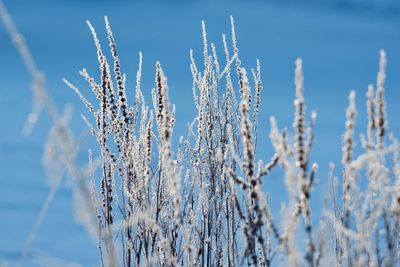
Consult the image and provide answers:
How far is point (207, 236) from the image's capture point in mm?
3338

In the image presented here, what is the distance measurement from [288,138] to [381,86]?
31cm

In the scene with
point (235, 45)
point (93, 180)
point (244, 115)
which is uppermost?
point (235, 45)

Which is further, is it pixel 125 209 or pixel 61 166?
pixel 125 209

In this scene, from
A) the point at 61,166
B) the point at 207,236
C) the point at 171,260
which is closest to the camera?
the point at 61,166

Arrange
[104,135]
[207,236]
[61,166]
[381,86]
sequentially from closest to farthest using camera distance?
[61,166] → [381,86] → [104,135] → [207,236]

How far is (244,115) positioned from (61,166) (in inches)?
20.6

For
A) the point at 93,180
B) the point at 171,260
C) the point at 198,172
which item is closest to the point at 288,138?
the point at 171,260

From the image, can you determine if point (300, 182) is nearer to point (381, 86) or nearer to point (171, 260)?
point (381, 86)

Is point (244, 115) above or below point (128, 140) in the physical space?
below

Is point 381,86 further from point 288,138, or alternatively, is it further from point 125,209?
point 125,209

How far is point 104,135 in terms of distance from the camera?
2.94 metres

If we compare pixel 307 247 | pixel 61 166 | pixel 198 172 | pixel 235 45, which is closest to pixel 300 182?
pixel 307 247

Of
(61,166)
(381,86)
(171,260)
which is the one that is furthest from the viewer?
(171,260)

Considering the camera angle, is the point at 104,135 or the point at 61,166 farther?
the point at 104,135
